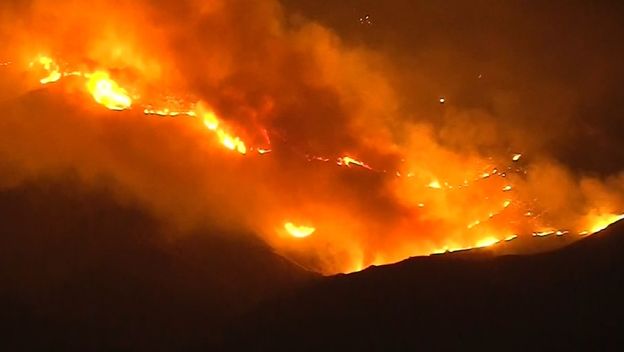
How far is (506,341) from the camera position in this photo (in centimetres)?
1340

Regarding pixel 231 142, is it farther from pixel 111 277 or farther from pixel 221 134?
pixel 111 277

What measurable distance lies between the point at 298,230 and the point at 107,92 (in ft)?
18.7

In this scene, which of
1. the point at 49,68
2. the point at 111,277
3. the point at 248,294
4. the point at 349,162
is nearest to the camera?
the point at 111,277

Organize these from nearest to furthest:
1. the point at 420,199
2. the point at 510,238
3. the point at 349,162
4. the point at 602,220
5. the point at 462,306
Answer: the point at 462,306, the point at 510,238, the point at 602,220, the point at 420,199, the point at 349,162

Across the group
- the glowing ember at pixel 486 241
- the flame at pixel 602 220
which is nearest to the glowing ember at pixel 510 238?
the glowing ember at pixel 486 241

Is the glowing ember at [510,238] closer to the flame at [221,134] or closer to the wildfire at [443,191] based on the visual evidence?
the wildfire at [443,191]

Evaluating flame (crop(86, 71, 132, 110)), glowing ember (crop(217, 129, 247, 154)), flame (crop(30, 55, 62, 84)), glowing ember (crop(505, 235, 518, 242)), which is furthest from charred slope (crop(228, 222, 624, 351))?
flame (crop(30, 55, 62, 84))

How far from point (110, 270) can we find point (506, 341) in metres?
7.39

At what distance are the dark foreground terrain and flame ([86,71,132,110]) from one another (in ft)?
9.61

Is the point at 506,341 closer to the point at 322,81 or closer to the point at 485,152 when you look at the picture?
the point at 485,152

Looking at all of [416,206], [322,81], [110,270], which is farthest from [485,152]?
[110,270]

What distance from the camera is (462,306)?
14.4 m

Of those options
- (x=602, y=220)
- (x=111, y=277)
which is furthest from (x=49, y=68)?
(x=602, y=220)

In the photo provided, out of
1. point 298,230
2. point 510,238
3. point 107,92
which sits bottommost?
point 510,238
